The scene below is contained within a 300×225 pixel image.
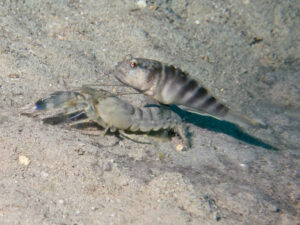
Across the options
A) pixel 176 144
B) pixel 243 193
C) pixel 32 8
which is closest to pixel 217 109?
pixel 176 144

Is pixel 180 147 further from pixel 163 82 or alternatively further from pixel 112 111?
pixel 112 111

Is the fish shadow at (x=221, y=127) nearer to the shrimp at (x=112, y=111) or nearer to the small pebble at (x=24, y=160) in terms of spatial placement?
the shrimp at (x=112, y=111)

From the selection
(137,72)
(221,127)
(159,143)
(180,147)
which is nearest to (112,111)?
(137,72)

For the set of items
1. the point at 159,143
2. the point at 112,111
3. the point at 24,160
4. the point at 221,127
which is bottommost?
the point at 24,160

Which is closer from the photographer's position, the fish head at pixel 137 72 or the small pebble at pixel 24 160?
the small pebble at pixel 24 160

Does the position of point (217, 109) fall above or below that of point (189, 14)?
below

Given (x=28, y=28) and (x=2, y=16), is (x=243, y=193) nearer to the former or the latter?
(x=28, y=28)

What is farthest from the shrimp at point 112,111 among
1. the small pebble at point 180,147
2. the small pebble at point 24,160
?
the small pebble at point 24,160
